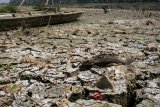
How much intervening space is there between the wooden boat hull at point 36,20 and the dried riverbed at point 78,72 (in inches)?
57.6

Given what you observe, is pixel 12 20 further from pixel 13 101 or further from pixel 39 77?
pixel 13 101

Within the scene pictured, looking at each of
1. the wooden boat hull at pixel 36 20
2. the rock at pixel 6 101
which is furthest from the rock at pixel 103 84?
the wooden boat hull at pixel 36 20

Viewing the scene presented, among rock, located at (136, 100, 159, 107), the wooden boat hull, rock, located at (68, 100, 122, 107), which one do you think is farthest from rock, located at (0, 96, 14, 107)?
the wooden boat hull

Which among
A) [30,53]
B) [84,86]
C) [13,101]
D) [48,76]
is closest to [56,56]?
[30,53]

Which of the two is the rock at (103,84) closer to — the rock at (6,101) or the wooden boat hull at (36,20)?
the rock at (6,101)

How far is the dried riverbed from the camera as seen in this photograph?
4.40 metres

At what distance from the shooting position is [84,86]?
15.7ft

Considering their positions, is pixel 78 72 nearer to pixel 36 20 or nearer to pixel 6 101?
pixel 6 101

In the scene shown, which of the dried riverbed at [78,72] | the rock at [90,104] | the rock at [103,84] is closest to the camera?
the rock at [90,104]

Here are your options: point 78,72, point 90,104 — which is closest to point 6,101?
point 90,104

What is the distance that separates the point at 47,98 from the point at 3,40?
489cm

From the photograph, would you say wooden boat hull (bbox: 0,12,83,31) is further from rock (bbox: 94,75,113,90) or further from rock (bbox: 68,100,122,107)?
rock (bbox: 68,100,122,107)

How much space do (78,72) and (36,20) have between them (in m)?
6.17

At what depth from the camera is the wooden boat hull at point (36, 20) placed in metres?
10.4
